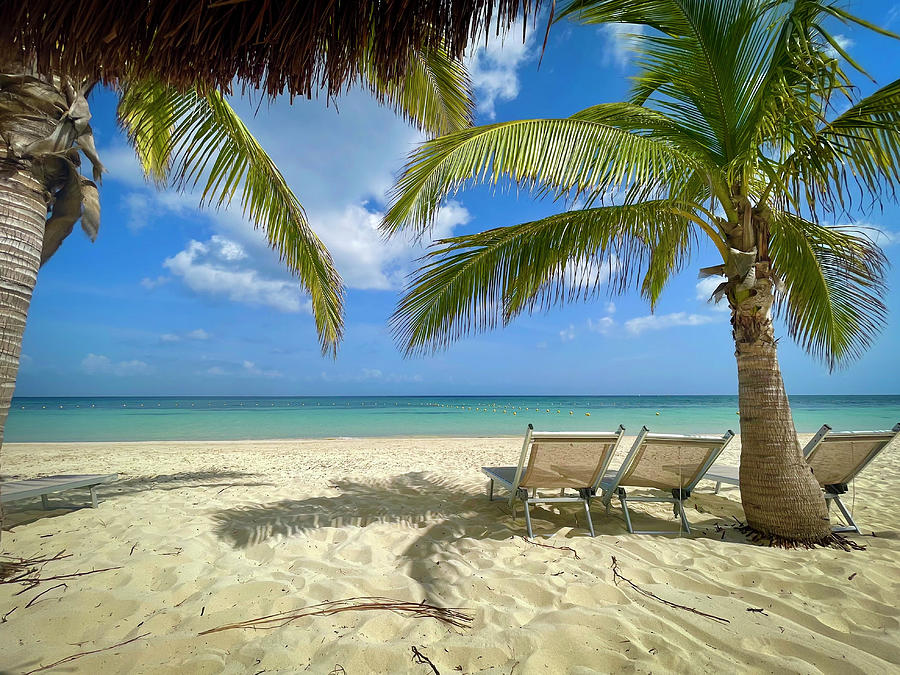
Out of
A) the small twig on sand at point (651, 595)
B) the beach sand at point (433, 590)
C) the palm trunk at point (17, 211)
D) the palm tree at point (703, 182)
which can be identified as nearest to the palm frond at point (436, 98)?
the palm tree at point (703, 182)

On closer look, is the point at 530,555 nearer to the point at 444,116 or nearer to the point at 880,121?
the point at 880,121

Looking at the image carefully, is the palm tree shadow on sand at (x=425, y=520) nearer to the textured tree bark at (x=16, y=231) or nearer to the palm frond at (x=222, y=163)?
the textured tree bark at (x=16, y=231)

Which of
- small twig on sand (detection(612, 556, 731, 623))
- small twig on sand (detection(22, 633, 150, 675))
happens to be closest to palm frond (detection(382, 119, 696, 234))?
small twig on sand (detection(612, 556, 731, 623))

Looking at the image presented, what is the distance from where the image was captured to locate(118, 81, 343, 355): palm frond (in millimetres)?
3994

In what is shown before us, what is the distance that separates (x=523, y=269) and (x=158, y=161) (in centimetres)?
445

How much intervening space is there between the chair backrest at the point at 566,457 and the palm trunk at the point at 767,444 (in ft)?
3.35

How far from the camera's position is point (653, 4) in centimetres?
320

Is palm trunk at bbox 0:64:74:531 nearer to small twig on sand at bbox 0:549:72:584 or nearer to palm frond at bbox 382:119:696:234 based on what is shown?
small twig on sand at bbox 0:549:72:584

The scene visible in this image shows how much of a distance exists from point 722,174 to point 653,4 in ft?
4.24

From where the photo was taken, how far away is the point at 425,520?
12.5 ft

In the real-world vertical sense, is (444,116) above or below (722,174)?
above

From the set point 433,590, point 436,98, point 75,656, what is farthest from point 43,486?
point 436,98

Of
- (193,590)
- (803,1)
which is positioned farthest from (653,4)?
(193,590)

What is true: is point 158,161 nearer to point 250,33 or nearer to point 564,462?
point 250,33
